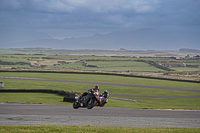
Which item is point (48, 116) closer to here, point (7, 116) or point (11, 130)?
point (7, 116)

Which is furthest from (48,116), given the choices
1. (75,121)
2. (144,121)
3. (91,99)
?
(144,121)

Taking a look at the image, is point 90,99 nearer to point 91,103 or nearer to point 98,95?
point 91,103

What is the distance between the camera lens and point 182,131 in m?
15.5

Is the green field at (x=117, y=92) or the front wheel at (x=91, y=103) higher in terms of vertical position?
the front wheel at (x=91, y=103)

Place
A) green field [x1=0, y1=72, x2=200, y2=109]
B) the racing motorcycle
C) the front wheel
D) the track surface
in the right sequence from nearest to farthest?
the track surface, the racing motorcycle, the front wheel, green field [x1=0, y1=72, x2=200, y2=109]

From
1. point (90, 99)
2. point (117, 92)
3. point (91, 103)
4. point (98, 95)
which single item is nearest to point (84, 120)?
point (91, 103)

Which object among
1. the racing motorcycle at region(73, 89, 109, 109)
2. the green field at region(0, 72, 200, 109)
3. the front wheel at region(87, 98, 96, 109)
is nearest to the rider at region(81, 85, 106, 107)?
the racing motorcycle at region(73, 89, 109, 109)

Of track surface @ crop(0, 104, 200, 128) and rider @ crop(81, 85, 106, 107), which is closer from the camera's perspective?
track surface @ crop(0, 104, 200, 128)

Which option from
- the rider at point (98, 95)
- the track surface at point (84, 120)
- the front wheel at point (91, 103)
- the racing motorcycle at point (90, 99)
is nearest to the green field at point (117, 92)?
the track surface at point (84, 120)

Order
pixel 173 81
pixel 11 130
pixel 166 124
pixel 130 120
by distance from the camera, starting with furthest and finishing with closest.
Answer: pixel 173 81, pixel 130 120, pixel 166 124, pixel 11 130

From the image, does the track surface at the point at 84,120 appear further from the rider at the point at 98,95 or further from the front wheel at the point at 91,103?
the rider at the point at 98,95

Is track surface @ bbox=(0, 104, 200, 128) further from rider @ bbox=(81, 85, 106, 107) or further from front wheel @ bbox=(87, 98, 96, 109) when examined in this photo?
rider @ bbox=(81, 85, 106, 107)

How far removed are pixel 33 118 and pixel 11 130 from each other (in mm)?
4498

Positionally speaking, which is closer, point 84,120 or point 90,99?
point 90,99
